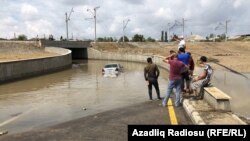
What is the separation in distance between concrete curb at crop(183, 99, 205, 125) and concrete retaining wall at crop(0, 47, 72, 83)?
23209mm

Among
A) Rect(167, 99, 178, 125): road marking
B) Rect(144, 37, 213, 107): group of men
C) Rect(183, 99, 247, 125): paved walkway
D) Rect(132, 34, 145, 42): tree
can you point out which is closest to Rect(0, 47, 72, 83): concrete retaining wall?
Rect(144, 37, 213, 107): group of men

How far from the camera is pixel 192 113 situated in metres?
10.5

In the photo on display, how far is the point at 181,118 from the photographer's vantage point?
1078cm

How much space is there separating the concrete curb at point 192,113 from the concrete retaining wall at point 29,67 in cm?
2321

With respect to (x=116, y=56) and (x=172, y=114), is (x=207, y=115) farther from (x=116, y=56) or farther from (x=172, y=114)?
(x=116, y=56)

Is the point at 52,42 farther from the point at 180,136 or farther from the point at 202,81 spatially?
the point at 180,136

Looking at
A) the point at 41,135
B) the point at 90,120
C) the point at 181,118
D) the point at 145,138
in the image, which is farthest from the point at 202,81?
the point at 145,138

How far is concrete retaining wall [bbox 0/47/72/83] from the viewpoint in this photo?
3359 centimetres

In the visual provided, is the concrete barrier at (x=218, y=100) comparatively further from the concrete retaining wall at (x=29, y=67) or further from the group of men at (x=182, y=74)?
the concrete retaining wall at (x=29, y=67)

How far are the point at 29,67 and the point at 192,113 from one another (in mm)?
31152

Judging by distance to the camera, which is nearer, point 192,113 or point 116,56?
point 192,113

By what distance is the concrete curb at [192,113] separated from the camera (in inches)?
367

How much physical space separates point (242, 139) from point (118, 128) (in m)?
3.57

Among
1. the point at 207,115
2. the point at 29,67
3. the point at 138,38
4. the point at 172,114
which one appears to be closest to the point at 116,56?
the point at 29,67
